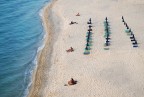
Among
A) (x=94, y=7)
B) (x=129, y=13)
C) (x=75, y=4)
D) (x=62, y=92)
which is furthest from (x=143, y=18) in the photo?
(x=62, y=92)

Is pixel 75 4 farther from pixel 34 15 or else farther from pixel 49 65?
pixel 49 65

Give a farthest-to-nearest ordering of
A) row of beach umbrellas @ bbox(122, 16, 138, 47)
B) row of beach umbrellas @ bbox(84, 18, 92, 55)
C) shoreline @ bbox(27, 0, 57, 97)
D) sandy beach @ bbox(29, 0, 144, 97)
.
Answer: row of beach umbrellas @ bbox(122, 16, 138, 47) → row of beach umbrellas @ bbox(84, 18, 92, 55) → shoreline @ bbox(27, 0, 57, 97) → sandy beach @ bbox(29, 0, 144, 97)

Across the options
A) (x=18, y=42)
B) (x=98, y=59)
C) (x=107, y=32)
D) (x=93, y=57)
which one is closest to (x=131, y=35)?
(x=107, y=32)

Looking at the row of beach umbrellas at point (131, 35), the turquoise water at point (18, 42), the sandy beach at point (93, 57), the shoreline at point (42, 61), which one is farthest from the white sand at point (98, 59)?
the turquoise water at point (18, 42)

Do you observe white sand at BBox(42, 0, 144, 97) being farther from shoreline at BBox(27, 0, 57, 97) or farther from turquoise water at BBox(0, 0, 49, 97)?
turquoise water at BBox(0, 0, 49, 97)

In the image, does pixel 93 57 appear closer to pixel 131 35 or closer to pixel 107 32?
pixel 107 32

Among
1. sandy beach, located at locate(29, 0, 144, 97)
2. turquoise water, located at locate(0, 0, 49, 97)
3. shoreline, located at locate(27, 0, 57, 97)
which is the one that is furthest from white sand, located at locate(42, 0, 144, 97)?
turquoise water, located at locate(0, 0, 49, 97)
